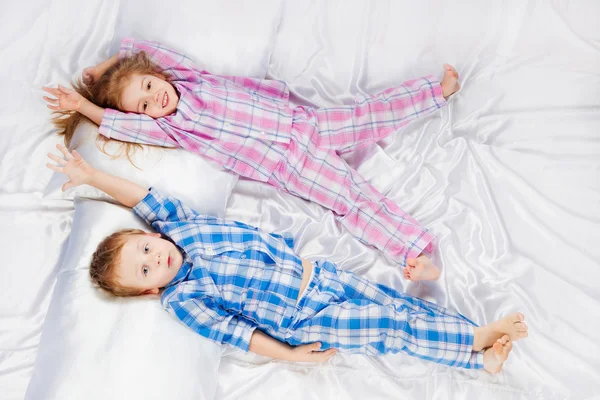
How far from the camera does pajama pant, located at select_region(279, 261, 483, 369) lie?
1.33m

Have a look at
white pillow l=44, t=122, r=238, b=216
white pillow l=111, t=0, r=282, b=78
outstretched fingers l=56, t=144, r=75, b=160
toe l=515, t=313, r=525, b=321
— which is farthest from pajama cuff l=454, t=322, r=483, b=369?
outstretched fingers l=56, t=144, r=75, b=160

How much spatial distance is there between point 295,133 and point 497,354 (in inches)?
30.0

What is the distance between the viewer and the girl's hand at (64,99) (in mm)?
1450

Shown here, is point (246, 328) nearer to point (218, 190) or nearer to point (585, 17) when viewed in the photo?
point (218, 190)

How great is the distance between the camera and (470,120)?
1596 millimetres

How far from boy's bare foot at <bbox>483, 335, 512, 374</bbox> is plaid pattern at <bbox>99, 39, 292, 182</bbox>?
720 millimetres

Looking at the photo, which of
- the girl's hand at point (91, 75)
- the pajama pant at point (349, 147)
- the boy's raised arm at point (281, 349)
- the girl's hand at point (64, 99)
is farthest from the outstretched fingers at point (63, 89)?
the boy's raised arm at point (281, 349)

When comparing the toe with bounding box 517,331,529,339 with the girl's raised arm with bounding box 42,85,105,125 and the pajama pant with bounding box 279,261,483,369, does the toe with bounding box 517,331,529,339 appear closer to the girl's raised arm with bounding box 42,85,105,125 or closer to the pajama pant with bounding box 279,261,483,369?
the pajama pant with bounding box 279,261,483,369

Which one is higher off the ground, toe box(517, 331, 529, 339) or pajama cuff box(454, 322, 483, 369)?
toe box(517, 331, 529, 339)

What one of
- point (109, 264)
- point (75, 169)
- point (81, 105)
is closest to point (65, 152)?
point (75, 169)

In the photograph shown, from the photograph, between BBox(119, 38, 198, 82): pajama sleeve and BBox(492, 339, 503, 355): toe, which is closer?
BBox(492, 339, 503, 355): toe

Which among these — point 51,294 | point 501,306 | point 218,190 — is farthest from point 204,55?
point 501,306

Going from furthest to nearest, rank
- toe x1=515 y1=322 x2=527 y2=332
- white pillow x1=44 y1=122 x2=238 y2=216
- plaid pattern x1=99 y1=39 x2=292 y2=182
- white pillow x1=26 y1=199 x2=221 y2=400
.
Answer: plaid pattern x1=99 y1=39 x2=292 y2=182 < white pillow x1=44 y1=122 x2=238 y2=216 < toe x1=515 y1=322 x2=527 y2=332 < white pillow x1=26 y1=199 x2=221 y2=400

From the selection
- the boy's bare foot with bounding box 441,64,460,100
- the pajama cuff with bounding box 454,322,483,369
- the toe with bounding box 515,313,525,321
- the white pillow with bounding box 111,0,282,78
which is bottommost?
the pajama cuff with bounding box 454,322,483,369
